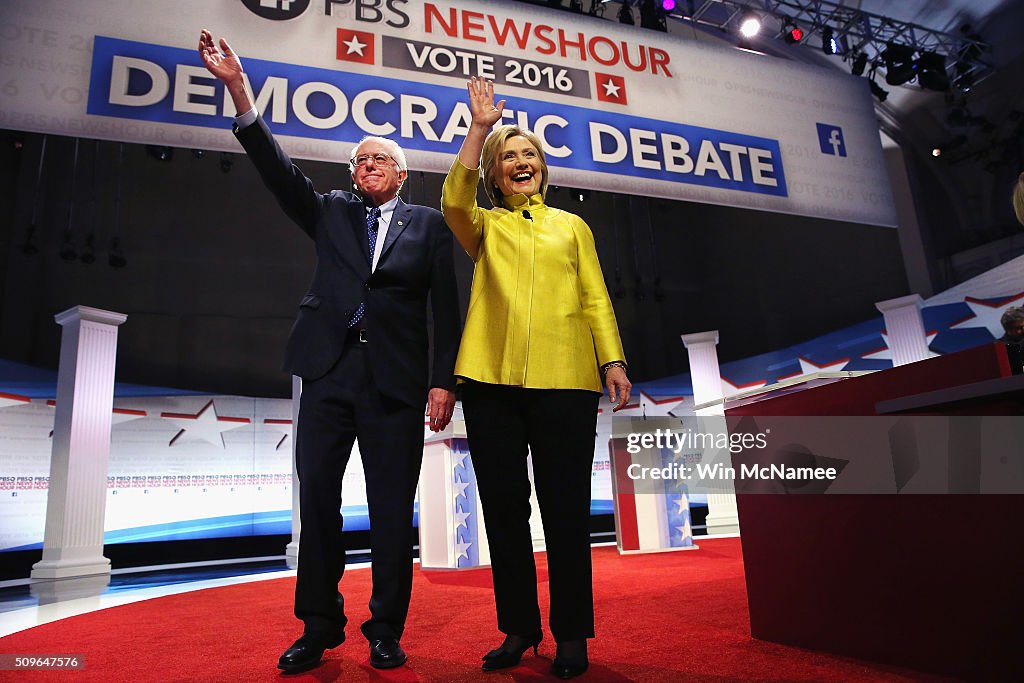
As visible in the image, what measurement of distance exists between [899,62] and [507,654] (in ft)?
22.5

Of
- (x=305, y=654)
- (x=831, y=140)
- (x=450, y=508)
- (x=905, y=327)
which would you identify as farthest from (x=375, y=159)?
(x=905, y=327)

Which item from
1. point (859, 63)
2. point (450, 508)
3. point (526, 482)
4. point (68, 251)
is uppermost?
point (859, 63)

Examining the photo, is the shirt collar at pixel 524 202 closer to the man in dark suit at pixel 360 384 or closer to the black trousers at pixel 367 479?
the man in dark suit at pixel 360 384

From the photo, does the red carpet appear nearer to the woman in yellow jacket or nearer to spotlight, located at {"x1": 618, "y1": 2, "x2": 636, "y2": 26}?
the woman in yellow jacket

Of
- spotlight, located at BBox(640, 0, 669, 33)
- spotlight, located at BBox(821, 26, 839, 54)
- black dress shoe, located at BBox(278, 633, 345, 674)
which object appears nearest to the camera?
black dress shoe, located at BBox(278, 633, 345, 674)

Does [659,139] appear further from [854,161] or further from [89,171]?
[89,171]

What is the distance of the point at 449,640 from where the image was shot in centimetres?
180

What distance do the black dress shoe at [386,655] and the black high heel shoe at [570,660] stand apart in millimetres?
342

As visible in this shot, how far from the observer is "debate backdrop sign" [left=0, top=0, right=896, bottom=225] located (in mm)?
3072

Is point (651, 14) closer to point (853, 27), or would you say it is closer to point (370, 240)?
point (853, 27)

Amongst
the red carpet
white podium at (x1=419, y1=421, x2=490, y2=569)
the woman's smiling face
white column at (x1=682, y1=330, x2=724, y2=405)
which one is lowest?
the red carpet

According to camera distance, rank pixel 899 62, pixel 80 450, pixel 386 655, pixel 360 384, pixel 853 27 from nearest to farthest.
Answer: pixel 386 655 < pixel 360 384 < pixel 80 450 < pixel 899 62 < pixel 853 27

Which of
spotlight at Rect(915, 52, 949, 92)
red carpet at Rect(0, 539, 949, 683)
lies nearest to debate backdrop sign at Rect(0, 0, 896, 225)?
red carpet at Rect(0, 539, 949, 683)

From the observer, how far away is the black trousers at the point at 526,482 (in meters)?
1.44
